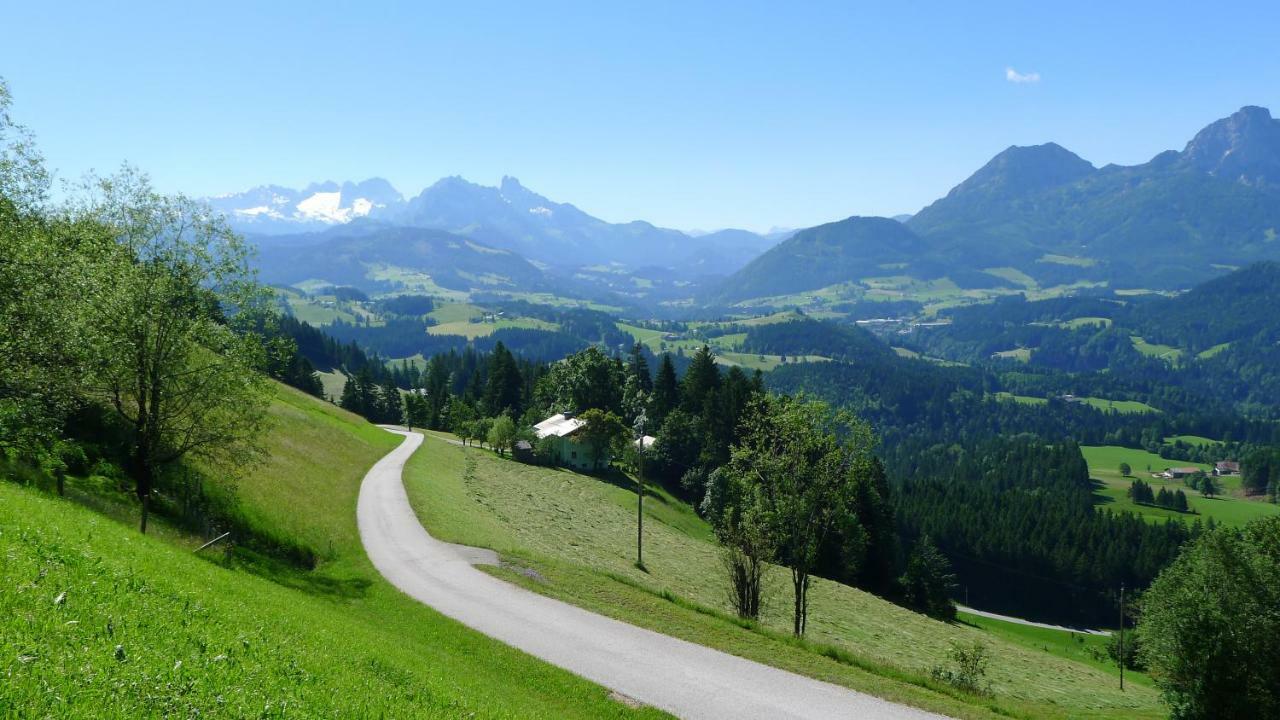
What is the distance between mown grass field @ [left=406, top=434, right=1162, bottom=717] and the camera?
2405 centimetres

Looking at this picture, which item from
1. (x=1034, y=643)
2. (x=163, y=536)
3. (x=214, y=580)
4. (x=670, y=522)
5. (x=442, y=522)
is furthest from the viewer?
(x=1034, y=643)

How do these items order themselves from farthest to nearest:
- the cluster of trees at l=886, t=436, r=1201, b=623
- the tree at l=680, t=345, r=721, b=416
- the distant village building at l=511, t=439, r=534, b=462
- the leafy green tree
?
the cluster of trees at l=886, t=436, r=1201, b=623, the leafy green tree, the tree at l=680, t=345, r=721, b=416, the distant village building at l=511, t=439, r=534, b=462

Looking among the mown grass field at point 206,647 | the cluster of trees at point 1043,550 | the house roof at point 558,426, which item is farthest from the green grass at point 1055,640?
the mown grass field at point 206,647

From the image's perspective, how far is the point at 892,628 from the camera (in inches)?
2223

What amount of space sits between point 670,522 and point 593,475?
1555 centimetres

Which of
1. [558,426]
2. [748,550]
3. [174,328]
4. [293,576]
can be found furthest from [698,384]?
[174,328]

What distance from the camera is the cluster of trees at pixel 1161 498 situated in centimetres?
19025

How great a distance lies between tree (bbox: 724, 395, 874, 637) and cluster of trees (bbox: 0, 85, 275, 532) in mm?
24767

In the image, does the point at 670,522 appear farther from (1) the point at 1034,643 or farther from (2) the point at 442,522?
(1) the point at 1034,643

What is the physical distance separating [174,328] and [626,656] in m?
22.9

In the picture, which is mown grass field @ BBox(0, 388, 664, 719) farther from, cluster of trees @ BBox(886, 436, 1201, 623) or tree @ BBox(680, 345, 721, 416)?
cluster of trees @ BBox(886, 436, 1201, 623)

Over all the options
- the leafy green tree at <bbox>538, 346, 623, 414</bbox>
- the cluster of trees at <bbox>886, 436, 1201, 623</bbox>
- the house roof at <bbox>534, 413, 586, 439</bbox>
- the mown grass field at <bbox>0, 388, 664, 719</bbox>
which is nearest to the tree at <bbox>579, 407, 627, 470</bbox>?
the house roof at <bbox>534, 413, 586, 439</bbox>

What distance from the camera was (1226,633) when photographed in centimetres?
4009

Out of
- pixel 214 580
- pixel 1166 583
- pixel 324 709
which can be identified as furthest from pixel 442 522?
pixel 1166 583
